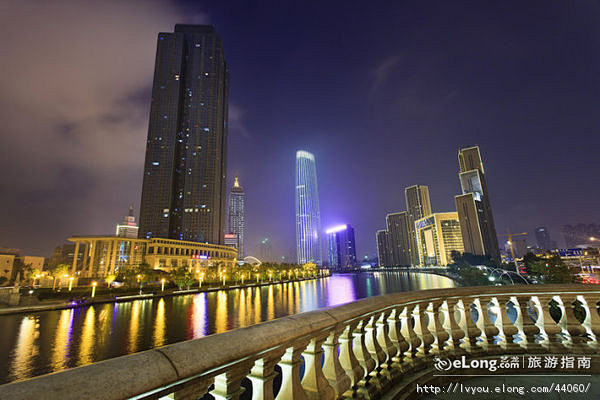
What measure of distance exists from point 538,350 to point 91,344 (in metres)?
24.2

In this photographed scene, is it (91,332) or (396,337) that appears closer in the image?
(396,337)

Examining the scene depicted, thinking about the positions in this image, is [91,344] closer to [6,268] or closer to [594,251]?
[6,268]

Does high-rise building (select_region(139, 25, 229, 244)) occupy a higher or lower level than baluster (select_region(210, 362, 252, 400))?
higher

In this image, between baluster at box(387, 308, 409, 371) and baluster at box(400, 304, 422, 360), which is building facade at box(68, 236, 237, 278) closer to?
baluster at box(400, 304, 422, 360)

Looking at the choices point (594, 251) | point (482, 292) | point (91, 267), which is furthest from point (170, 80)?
point (594, 251)

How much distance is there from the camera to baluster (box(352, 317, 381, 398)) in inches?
131

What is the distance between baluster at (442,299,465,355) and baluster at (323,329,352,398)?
266 centimetres

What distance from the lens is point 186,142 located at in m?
134

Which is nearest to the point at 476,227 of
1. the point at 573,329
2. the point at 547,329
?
the point at 573,329

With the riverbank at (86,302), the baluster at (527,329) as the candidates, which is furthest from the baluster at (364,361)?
the riverbank at (86,302)

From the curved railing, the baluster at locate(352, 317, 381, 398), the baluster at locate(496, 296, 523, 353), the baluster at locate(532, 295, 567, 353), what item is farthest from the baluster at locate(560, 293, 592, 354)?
the baluster at locate(352, 317, 381, 398)

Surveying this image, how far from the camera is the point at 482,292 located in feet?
16.4

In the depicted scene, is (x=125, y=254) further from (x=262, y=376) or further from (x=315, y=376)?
(x=262, y=376)

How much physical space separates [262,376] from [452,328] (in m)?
4.07
